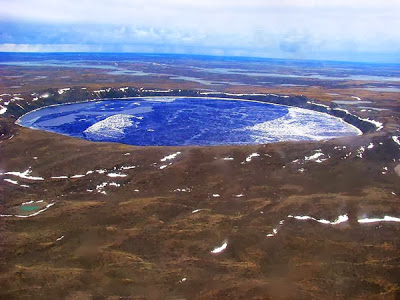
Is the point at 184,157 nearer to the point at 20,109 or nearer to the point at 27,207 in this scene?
the point at 27,207

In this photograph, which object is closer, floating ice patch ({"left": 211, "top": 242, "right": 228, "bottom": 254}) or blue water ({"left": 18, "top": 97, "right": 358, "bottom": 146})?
floating ice patch ({"left": 211, "top": 242, "right": 228, "bottom": 254})

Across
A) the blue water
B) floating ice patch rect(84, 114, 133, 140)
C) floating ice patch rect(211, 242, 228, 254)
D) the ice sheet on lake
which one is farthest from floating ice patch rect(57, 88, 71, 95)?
floating ice patch rect(211, 242, 228, 254)

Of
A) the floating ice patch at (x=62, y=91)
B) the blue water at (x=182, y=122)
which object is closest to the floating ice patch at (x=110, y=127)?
the blue water at (x=182, y=122)

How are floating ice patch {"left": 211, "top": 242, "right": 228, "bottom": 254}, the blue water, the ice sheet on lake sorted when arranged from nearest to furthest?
floating ice patch {"left": 211, "top": 242, "right": 228, "bottom": 254}
the blue water
the ice sheet on lake

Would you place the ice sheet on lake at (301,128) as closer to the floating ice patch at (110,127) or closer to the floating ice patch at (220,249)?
the floating ice patch at (110,127)

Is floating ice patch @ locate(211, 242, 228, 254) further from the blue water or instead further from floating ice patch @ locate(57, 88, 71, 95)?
floating ice patch @ locate(57, 88, 71, 95)

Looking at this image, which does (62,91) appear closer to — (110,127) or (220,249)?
(110,127)

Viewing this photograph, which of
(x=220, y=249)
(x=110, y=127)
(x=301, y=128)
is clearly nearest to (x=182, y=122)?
(x=110, y=127)

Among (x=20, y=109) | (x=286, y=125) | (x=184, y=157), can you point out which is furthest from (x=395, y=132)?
(x=20, y=109)

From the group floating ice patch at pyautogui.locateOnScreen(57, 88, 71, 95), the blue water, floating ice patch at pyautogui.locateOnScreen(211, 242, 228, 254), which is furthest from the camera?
floating ice patch at pyautogui.locateOnScreen(57, 88, 71, 95)
